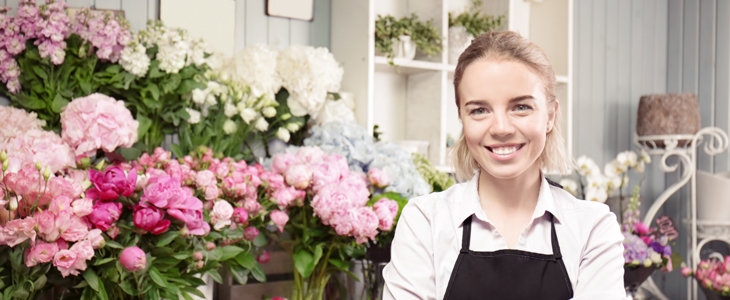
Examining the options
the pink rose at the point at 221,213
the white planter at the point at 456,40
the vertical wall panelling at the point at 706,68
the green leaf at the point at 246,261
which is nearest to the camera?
the pink rose at the point at 221,213

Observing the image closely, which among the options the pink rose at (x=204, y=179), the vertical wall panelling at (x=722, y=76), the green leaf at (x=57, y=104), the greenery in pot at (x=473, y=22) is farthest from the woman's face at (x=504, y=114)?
the vertical wall panelling at (x=722, y=76)

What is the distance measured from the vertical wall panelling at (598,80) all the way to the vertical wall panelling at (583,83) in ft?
0.07

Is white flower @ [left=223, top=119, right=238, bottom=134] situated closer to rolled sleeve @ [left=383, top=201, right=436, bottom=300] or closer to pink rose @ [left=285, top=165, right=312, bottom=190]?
pink rose @ [left=285, top=165, right=312, bottom=190]

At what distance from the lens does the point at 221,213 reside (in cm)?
150

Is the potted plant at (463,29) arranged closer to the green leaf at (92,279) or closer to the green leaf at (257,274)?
the green leaf at (257,274)

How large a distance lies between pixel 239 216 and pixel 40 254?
18.3 inches

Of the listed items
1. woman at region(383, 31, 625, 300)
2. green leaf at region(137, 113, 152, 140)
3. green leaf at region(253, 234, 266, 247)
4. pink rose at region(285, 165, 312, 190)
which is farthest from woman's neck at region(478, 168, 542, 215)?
green leaf at region(137, 113, 152, 140)

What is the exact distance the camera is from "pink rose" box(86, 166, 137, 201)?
4.36 ft

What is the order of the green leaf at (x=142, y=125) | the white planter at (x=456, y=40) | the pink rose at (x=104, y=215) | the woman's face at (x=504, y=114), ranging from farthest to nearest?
the white planter at (x=456, y=40) < the green leaf at (x=142, y=125) < the pink rose at (x=104, y=215) < the woman's face at (x=504, y=114)

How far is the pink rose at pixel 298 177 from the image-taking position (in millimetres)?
1686

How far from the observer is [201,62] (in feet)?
6.29

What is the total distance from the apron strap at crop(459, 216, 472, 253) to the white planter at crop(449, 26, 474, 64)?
53.0 inches

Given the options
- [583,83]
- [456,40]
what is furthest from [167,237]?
[583,83]

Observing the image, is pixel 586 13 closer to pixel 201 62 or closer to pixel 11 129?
pixel 201 62
